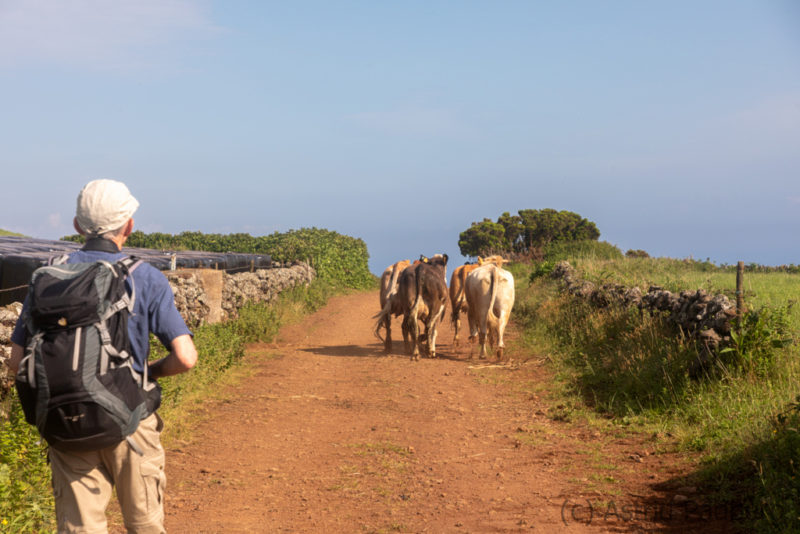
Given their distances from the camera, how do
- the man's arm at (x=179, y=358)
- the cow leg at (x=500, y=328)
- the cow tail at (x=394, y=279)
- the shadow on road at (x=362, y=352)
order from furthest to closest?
the cow tail at (x=394, y=279)
the shadow on road at (x=362, y=352)
the cow leg at (x=500, y=328)
the man's arm at (x=179, y=358)

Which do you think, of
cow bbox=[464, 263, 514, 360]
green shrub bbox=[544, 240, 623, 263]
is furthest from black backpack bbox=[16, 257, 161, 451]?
green shrub bbox=[544, 240, 623, 263]

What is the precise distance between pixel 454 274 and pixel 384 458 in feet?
31.8

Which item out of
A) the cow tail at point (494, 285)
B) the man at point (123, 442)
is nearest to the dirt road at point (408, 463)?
the cow tail at point (494, 285)

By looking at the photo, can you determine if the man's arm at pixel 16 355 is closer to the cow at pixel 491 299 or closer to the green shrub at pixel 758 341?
the green shrub at pixel 758 341

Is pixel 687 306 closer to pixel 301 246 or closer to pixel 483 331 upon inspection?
pixel 483 331

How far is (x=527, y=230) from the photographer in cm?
5897

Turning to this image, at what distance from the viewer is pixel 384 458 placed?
23.7 ft

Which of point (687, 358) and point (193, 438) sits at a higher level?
point (687, 358)

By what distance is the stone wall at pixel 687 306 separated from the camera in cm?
866

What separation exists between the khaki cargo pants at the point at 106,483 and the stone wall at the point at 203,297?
17.1 feet

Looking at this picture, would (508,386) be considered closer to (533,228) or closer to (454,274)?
(454,274)

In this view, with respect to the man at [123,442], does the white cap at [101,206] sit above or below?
above

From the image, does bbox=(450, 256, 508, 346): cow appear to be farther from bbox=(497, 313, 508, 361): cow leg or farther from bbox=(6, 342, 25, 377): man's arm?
bbox=(6, 342, 25, 377): man's arm

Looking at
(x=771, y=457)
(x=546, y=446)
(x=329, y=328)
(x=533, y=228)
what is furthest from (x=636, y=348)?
(x=533, y=228)
